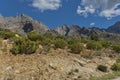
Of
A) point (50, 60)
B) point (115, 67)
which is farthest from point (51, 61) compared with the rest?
A: point (115, 67)

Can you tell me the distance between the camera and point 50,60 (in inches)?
870

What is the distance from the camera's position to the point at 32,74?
1952 centimetres

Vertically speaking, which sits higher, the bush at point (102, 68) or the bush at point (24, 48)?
the bush at point (24, 48)

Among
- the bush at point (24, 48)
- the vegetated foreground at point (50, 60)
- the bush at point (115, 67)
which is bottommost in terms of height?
the bush at point (115, 67)

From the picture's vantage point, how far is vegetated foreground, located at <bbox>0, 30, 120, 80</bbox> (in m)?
19.9

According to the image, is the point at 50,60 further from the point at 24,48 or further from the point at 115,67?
the point at 115,67

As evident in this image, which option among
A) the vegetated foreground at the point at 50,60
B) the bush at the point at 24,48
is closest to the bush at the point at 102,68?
the vegetated foreground at the point at 50,60

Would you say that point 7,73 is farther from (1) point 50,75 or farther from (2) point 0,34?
(2) point 0,34

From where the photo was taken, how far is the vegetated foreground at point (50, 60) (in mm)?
19875

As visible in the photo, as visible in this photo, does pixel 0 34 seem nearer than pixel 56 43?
No

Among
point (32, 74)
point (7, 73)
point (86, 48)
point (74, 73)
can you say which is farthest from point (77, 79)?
point (86, 48)

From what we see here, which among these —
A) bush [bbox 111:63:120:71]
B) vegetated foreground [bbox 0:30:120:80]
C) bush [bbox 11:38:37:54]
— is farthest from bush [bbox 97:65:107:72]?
bush [bbox 11:38:37:54]

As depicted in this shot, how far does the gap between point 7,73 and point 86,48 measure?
11.6 meters

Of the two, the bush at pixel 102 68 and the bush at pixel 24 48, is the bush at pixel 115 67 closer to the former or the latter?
the bush at pixel 102 68
